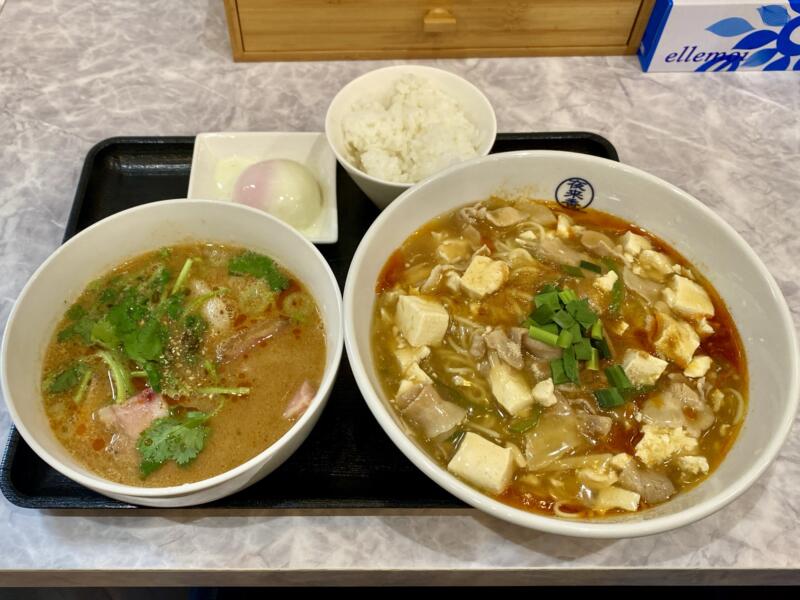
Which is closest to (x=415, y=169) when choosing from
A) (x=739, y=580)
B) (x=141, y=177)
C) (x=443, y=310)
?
(x=443, y=310)

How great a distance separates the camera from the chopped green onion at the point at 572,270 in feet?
5.78

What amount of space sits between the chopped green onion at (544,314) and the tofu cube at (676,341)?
0.94 feet

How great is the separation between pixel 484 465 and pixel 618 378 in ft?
1.35

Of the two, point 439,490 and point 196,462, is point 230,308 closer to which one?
point 196,462

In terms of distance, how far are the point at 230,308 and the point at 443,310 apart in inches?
22.5

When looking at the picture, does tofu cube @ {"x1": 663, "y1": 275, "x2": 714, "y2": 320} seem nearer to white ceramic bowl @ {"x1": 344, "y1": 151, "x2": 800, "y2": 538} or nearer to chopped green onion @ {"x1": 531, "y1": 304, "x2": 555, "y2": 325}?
white ceramic bowl @ {"x1": 344, "y1": 151, "x2": 800, "y2": 538}

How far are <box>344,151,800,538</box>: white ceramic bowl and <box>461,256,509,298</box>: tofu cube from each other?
0.72 ft

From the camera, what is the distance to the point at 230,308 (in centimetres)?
174

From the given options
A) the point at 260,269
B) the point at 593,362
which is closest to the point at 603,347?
the point at 593,362

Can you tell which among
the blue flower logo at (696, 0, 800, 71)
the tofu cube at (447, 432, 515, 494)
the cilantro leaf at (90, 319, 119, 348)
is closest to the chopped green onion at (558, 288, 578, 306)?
the tofu cube at (447, 432, 515, 494)

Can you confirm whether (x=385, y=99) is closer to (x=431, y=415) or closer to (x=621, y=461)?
(x=431, y=415)

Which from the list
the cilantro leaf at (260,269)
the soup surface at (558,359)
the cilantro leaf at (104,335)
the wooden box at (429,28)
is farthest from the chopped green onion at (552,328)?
the wooden box at (429,28)

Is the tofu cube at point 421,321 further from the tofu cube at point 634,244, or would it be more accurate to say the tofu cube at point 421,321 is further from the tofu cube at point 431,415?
the tofu cube at point 634,244

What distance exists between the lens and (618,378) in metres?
1.58
